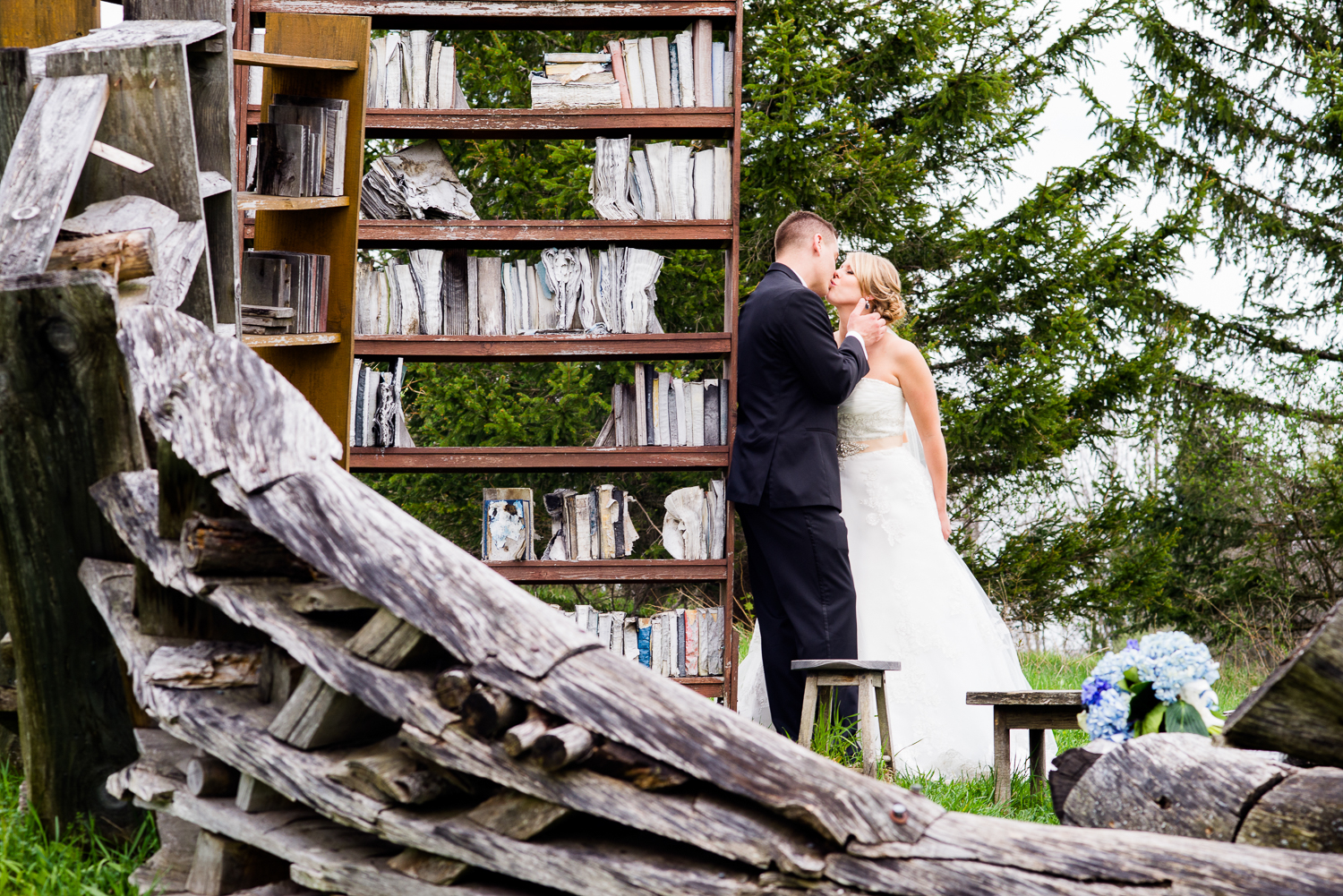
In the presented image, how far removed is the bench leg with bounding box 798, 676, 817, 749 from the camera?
3.32m

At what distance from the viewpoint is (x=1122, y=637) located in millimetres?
8352

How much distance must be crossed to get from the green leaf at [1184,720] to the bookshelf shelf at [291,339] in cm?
236

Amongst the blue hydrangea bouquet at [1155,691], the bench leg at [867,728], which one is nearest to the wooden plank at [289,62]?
the bench leg at [867,728]

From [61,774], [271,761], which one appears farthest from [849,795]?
[61,774]

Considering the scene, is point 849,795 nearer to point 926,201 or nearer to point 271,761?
point 271,761

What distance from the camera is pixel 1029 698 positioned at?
126 inches

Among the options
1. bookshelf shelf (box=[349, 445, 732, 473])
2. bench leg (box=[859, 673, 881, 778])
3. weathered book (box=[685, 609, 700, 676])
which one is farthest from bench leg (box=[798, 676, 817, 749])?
bookshelf shelf (box=[349, 445, 732, 473])

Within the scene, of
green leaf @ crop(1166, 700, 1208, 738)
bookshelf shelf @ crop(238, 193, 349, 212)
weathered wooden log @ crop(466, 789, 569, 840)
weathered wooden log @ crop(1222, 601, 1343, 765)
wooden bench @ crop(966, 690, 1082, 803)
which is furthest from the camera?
wooden bench @ crop(966, 690, 1082, 803)

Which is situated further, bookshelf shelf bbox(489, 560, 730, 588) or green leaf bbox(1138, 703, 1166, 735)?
bookshelf shelf bbox(489, 560, 730, 588)

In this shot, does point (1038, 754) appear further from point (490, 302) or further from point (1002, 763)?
point (490, 302)

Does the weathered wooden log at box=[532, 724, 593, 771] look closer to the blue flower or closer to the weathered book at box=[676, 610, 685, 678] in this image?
the blue flower

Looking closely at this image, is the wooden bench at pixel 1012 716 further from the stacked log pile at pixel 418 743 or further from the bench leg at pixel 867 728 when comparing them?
the stacked log pile at pixel 418 743

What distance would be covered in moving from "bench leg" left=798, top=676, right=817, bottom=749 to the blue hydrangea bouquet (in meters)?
1.18

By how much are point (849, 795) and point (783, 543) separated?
2.49m
